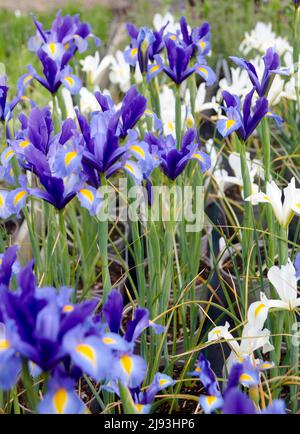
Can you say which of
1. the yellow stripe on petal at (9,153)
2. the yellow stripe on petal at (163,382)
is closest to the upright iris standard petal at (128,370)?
the yellow stripe on petal at (163,382)

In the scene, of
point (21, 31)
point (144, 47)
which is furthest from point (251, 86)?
point (21, 31)

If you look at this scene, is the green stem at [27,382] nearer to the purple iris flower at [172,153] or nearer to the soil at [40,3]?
the purple iris flower at [172,153]

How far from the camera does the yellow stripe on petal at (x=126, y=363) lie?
133cm

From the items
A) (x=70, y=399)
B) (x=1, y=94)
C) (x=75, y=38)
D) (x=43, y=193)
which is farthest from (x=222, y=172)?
(x=70, y=399)

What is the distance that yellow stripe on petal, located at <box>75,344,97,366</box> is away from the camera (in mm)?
1152

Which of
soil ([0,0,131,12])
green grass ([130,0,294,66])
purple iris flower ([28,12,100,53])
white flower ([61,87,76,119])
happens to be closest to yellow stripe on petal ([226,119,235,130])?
purple iris flower ([28,12,100,53])

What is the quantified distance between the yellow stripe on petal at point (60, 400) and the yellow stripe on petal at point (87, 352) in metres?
0.08

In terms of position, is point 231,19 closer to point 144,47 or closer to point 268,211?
point 144,47

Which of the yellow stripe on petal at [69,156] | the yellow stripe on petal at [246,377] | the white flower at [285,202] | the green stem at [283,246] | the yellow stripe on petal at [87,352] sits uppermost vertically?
the yellow stripe on petal at [69,156]

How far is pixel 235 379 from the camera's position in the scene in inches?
51.5

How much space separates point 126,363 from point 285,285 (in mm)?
616

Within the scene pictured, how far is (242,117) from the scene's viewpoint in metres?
2.03

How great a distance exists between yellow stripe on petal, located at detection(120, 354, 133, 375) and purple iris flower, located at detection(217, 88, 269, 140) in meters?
0.84

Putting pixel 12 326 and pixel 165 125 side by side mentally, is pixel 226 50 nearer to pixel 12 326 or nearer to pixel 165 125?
pixel 165 125
